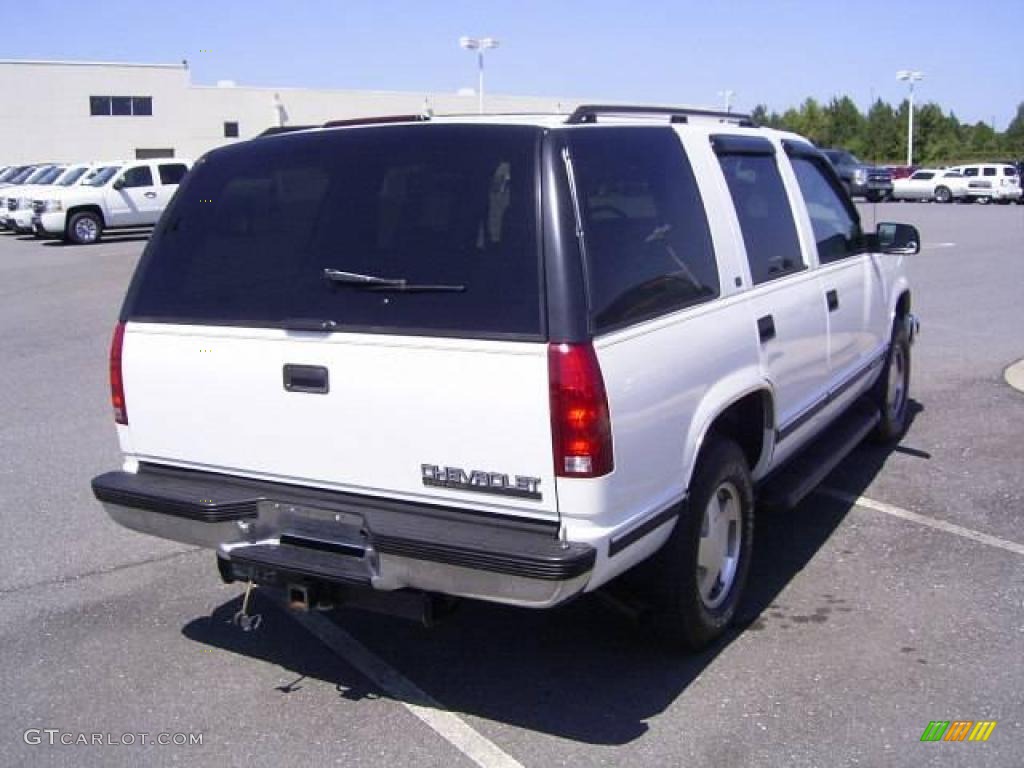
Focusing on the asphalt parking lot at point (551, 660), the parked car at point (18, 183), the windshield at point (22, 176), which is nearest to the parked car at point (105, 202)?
the parked car at point (18, 183)

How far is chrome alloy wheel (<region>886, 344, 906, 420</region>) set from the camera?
7.15 metres

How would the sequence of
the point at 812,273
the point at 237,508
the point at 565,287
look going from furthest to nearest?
the point at 812,273 < the point at 237,508 < the point at 565,287

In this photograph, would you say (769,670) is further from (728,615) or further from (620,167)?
(620,167)

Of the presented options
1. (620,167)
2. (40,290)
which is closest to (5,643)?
(620,167)

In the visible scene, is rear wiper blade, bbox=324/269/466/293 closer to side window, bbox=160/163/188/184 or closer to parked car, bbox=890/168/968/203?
side window, bbox=160/163/188/184

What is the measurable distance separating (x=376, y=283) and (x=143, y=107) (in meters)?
54.9

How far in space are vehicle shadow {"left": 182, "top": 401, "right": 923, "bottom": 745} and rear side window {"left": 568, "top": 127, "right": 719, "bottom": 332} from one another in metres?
1.24

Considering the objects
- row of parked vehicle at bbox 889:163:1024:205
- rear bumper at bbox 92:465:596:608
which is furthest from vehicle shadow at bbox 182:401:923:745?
row of parked vehicle at bbox 889:163:1024:205

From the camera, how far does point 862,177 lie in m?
40.7

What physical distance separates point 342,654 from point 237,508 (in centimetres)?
88

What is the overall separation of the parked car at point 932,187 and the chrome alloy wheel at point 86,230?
31.3 meters

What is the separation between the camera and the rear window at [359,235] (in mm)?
3555

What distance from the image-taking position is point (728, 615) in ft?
14.6

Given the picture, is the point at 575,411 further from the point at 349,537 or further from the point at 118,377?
the point at 118,377
